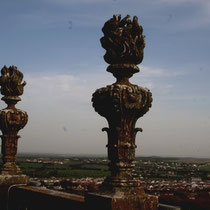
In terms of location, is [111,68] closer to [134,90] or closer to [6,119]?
[134,90]

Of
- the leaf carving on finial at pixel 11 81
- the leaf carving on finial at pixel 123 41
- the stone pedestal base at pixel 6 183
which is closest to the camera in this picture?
the leaf carving on finial at pixel 123 41

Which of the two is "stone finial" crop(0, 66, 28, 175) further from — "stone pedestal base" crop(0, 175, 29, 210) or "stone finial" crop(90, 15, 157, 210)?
"stone finial" crop(90, 15, 157, 210)

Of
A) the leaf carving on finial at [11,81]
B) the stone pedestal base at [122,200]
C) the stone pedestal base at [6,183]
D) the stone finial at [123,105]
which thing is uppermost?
the leaf carving on finial at [11,81]

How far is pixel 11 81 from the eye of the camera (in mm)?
7863

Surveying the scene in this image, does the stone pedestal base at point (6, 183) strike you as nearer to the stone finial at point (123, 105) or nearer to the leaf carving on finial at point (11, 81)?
the leaf carving on finial at point (11, 81)

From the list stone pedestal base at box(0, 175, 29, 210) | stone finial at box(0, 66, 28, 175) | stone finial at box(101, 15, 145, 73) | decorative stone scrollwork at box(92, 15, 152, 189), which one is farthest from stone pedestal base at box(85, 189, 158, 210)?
stone finial at box(0, 66, 28, 175)

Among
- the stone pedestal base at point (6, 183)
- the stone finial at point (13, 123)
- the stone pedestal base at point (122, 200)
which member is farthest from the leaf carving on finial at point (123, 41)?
the stone pedestal base at point (6, 183)

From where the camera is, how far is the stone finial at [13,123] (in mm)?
7738

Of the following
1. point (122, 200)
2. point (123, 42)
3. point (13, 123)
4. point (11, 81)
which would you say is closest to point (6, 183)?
point (13, 123)

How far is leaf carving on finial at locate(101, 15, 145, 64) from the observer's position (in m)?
4.18

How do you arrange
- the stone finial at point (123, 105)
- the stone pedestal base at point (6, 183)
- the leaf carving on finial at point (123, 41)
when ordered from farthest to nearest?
the stone pedestal base at point (6, 183)
the leaf carving on finial at point (123, 41)
the stone finial at point (123, 105)

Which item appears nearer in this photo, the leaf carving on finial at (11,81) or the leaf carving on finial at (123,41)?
the leaf carving on finial at (123,41)

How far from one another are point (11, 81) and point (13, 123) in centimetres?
87

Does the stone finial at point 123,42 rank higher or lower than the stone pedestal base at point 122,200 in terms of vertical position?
higher
